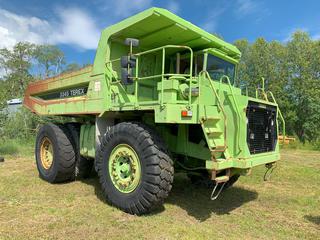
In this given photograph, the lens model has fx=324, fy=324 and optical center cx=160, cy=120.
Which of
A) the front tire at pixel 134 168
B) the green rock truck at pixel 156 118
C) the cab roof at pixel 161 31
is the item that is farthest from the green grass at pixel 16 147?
the cab roof at pixel 161 31

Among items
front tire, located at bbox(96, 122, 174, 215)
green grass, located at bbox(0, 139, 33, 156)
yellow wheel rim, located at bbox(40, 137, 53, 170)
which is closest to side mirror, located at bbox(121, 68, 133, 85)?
front tire, located at bbox(96, 122, 174, 215)

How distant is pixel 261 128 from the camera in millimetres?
5449

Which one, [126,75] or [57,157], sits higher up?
[126,75]

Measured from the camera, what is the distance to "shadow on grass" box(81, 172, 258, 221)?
5.46 m

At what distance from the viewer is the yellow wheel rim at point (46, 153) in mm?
7863

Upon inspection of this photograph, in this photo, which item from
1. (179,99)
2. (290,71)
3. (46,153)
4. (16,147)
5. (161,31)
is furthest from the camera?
(290,71)

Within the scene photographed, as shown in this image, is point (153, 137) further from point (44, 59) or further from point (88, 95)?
point (44, 59)

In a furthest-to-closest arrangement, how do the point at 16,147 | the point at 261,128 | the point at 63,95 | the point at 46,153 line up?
the point at 16,147 → the point at 46,153 → the point at 63,95 → the point at 261,128

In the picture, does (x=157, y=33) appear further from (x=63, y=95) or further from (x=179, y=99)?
(x=63, y=95)

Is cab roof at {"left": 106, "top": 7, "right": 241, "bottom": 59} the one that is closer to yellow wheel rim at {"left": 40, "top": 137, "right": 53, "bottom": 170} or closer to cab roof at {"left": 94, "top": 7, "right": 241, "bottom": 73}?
cab roof at {"left": 94, "top": 7, "right": 241, "bottom": 73}

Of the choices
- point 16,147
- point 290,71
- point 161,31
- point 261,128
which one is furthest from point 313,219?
point 290,71

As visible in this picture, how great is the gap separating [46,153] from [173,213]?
4153 millimetres

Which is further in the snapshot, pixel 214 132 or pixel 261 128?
pixel 261 128

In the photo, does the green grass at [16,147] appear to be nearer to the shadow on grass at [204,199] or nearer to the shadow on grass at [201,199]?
the shadow on grass at [201,199]
